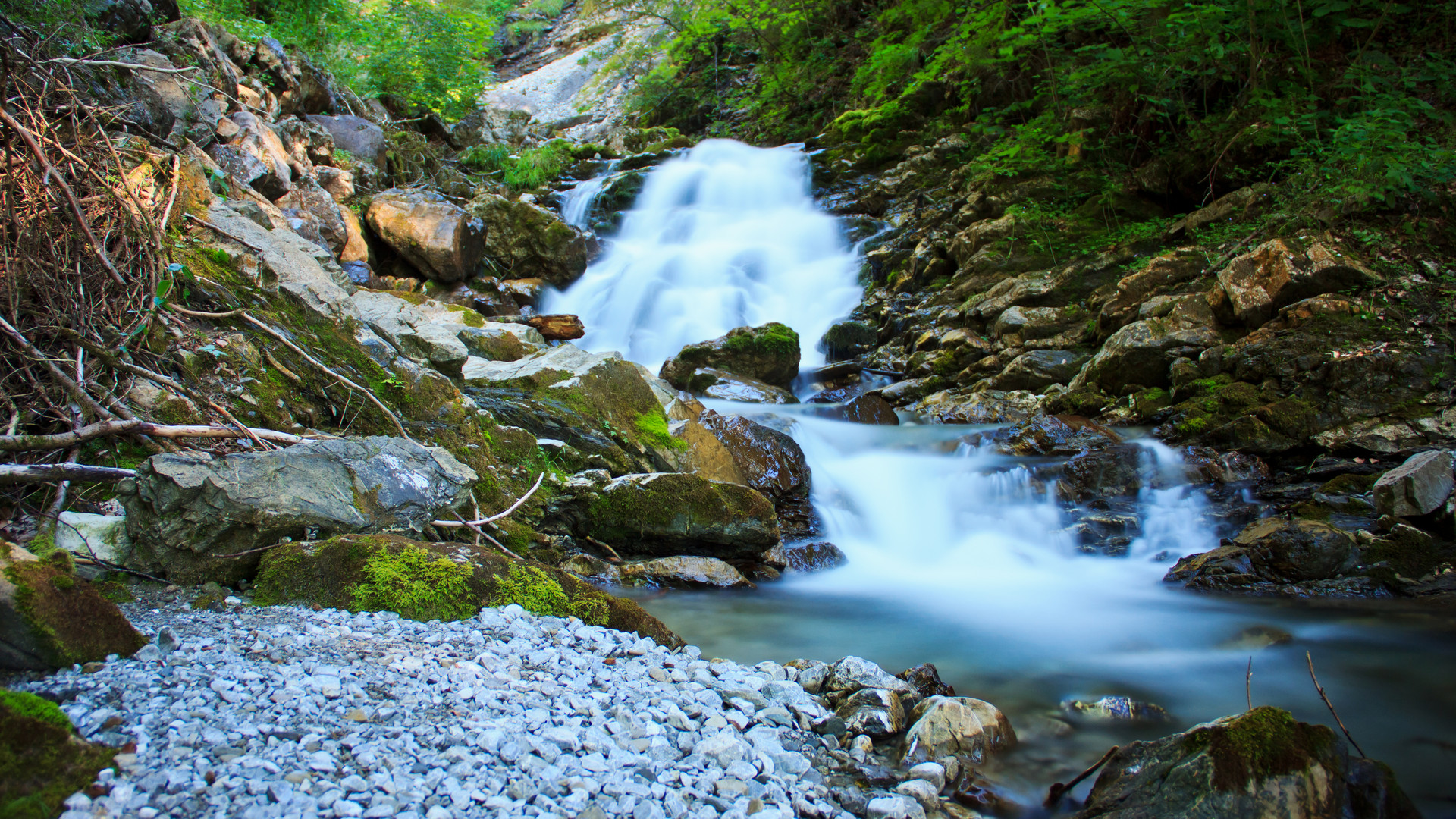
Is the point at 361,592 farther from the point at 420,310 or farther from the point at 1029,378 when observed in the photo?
the point at 1029,378

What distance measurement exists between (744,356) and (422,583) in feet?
24.0

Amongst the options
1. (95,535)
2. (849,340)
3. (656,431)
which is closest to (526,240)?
(849,340)

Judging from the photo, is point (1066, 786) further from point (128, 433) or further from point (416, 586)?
point (128, 433)

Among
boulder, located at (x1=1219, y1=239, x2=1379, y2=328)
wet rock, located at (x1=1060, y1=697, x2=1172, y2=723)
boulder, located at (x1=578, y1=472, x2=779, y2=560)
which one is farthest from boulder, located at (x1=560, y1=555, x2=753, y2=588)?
boulder, located at (x1=1219, y1=239, x2=1379, y2=328)

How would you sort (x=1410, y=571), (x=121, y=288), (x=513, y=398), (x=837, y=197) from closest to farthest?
(x=121, y=288) < (x=1410, y=571) < (x=513, y=398) < (x=837, y=197)

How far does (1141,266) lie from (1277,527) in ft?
16.7

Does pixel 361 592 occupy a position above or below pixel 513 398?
below

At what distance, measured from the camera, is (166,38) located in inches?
294

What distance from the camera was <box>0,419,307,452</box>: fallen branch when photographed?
2.78 metres

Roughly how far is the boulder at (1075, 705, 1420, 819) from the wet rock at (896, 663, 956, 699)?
3.20 ft

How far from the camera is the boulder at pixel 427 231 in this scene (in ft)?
34.9

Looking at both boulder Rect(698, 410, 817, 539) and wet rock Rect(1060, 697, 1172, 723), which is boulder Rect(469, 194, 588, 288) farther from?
wet rock Rect(1060, 697, 1172, 723)

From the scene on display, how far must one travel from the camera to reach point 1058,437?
7367 mm

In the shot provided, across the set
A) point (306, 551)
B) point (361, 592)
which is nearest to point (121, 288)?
point (306, 551)
